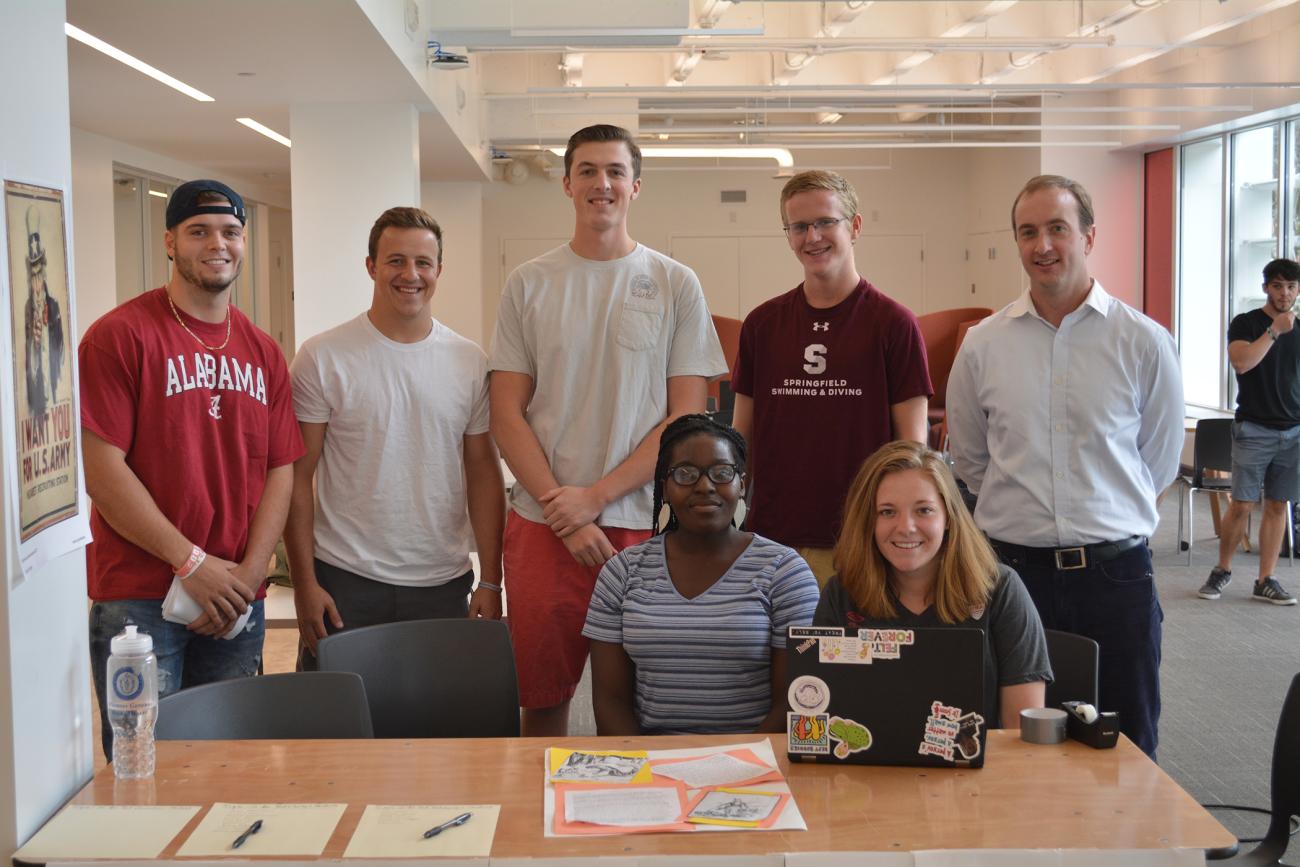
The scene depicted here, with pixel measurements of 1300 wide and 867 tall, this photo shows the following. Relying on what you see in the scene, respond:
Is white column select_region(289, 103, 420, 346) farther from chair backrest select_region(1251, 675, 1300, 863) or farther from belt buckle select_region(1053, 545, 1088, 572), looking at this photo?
chair backrest select_region(1251, 675, 1300, 863)

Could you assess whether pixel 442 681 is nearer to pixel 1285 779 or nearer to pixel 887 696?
pixel 887 696

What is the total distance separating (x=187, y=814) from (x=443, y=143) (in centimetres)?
855

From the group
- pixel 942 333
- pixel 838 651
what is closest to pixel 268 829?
pixel 838 651

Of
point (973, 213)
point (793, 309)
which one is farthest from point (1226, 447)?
point (973, 213)

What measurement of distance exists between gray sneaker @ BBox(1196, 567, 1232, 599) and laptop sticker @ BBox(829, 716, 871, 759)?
5629mm

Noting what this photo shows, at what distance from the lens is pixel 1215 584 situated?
23.3ft

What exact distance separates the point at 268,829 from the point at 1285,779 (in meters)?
2.05

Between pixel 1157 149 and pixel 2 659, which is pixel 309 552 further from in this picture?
pixel 1157 149

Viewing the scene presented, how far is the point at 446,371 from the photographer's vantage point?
325 centimetres

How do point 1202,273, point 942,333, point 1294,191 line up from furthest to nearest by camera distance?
1. point 1202,273
2. point 1294,191
3. point 942,333

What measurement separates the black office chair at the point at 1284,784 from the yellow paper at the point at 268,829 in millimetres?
1918

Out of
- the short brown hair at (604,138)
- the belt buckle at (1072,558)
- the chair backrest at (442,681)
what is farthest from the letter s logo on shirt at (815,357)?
the chair backrest at (442,681)

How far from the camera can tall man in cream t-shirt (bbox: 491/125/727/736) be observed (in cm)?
314

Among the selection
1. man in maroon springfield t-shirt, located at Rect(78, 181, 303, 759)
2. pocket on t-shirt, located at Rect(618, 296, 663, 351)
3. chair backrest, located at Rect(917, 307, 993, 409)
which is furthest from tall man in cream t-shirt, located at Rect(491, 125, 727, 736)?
chair backrest, located at Rect(917, 307, 993, 409)
